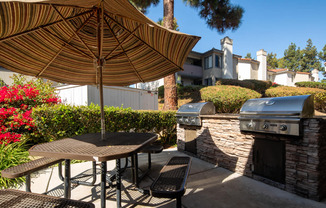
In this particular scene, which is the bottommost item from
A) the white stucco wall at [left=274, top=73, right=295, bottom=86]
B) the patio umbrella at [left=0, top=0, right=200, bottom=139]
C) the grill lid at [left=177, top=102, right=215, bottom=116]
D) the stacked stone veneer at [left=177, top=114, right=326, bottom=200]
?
the stacked stone veneer at [left=177, top=114, right=326, bottom=200]

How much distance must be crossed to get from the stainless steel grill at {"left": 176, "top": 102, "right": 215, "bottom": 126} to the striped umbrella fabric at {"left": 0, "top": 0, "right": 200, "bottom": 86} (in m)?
1.72

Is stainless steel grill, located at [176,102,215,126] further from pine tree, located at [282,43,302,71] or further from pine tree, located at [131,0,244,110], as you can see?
pine tree, located at [282,43,302,71]

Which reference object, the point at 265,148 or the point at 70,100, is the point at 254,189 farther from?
the point at 70,100

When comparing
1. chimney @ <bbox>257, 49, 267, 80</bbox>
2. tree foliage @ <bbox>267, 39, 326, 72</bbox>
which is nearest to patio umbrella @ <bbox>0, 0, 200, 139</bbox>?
chimney @ <bbox>257, 49, 267, 80</bbox>

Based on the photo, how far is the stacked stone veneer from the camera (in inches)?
90.7

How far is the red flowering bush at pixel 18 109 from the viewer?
454 cm

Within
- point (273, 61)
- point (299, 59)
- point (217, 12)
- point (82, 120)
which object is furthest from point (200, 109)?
point (299, 59)

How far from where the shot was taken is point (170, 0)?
334 inches

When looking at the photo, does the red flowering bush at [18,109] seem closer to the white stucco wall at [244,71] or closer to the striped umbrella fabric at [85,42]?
the striped umbrella fabric at [85,42]

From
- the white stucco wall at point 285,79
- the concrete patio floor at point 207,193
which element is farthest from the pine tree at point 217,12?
the white stucco wall at point 285,79

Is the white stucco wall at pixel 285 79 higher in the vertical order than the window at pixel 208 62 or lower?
lower

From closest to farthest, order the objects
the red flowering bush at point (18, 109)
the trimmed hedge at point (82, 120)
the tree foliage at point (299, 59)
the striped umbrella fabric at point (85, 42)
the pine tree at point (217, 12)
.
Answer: the striped umbrella fabric at point (85, 42)
the trimmed hedge at point (82, 120)
the red flowering bush at point (18, 109)
the pine tree at point (217, 12)
the tree foliage at point (299, 59)

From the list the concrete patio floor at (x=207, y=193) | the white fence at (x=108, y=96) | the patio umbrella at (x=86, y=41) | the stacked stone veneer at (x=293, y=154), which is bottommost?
the concrete patio floor at (x=207, y=193)

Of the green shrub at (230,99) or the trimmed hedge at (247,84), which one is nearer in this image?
the green shrub at (230,99)
